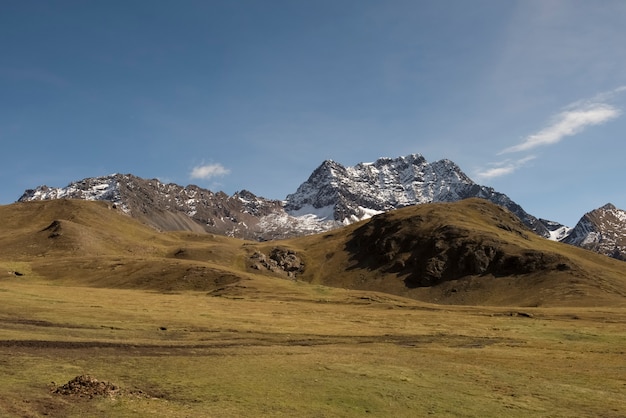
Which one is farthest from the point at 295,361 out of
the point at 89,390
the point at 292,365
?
the point at 89,390

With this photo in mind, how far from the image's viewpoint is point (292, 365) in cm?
4125

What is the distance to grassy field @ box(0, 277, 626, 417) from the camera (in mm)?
29234

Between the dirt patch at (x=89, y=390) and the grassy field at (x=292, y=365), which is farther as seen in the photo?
the grassy field at (x=292, y=365)

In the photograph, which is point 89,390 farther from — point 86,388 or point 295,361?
point 295,361

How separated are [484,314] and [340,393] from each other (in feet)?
287

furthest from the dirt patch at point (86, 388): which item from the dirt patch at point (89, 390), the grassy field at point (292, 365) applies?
the grassy field at point (292, 365)

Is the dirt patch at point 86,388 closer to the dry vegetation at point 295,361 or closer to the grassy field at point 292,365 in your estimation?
the dry vegetation at point 295,361

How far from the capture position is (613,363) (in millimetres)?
50469

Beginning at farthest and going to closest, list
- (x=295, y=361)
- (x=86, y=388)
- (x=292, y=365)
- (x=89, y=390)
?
(x=295, y=361), (x=292, y=365), (x=86, y=388), (x=89, y=390)

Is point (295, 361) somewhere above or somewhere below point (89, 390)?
below

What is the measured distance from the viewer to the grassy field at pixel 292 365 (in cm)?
2923

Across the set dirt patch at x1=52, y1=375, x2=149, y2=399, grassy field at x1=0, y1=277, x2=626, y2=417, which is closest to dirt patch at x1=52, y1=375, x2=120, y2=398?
dirt patch at x1=52, y1=375, x2=149, y2=399

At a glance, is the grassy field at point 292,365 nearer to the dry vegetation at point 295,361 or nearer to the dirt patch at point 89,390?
the dry vegetation at point 295,361

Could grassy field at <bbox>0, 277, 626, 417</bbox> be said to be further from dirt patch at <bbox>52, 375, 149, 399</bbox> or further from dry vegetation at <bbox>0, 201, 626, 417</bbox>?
dirt patch at <bbox>52, 375, 149, 399</bbox>
